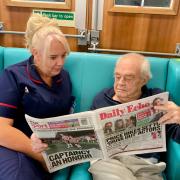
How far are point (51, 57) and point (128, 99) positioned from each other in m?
0.46

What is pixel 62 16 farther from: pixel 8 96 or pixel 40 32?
pixel 8 96

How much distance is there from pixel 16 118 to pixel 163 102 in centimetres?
72

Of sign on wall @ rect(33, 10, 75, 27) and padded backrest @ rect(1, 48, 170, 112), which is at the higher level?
sign on wall @ rect(33, 10, 75, 27)

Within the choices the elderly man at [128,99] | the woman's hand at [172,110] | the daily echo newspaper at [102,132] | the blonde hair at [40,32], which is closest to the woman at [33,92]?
the blonde hair at [40,32]

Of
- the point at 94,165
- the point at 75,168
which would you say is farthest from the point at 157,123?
the point at 75,168

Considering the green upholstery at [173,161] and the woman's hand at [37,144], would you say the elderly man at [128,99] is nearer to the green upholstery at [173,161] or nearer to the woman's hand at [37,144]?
the green upholstery at [173,161]

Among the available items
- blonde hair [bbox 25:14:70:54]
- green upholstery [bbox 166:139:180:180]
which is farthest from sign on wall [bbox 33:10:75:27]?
green upholstery [bbox 166:139:180:180]

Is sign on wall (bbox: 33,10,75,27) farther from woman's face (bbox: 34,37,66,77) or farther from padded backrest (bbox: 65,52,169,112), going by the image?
woman's face (bbox: 34,37,66,77)

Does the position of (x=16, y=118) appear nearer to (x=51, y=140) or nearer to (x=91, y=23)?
(x=51, y=140)

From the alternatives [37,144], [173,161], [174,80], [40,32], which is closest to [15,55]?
Answer: [40,32]

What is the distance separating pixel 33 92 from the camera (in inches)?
51.4

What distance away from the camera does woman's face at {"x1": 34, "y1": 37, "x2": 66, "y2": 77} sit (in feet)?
4.16

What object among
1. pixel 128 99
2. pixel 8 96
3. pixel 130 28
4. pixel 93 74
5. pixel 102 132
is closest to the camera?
pixel 102 132

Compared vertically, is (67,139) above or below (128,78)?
below
